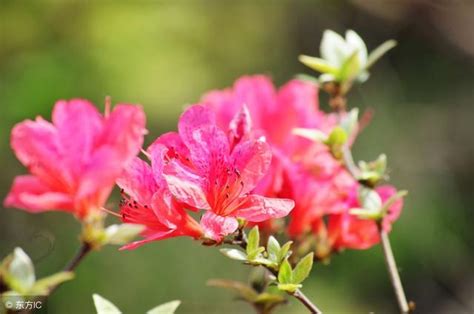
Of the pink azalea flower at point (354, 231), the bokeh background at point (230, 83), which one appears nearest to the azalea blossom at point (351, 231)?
the pink azalea flower at point (354, 231)

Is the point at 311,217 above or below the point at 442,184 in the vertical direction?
above

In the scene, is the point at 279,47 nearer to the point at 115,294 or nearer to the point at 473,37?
the point at 473,37

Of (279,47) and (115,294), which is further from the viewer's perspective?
(279,47)

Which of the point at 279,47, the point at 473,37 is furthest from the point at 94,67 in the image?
the point at 473,37

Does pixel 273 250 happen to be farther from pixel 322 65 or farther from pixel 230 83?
pixel 230 83

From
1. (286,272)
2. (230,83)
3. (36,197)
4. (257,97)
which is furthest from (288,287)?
(230,83)

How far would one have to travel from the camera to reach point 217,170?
2.31 feet

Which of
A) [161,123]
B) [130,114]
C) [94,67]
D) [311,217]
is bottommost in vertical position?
[161,123]

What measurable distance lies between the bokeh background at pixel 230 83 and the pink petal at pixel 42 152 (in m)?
1.34

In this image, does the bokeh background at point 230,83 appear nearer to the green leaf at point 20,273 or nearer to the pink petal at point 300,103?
the pink petal at point 300,103

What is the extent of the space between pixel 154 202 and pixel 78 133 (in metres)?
0.11

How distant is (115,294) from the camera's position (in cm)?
225

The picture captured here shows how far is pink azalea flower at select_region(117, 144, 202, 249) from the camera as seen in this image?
2.21 ft

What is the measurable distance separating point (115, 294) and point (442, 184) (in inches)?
38.7
